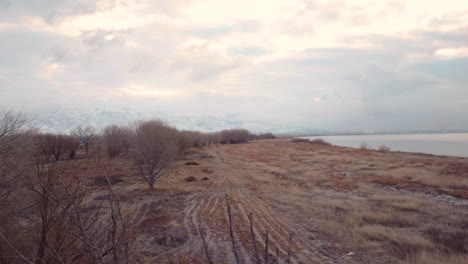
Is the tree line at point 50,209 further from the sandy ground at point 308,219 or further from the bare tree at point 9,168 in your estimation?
the sandy ground at point 308,219

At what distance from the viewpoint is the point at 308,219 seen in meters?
11.9

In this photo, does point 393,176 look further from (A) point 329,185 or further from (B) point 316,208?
(B) point 316,208

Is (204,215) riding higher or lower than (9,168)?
lower

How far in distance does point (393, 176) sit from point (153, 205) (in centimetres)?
1875

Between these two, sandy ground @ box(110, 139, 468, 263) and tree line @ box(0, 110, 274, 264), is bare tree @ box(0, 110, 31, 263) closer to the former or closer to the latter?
tree line @ box(0, 110, 274, 264)

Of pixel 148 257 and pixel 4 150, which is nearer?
pixel 4 150

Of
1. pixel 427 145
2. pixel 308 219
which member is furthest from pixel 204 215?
pixel 427 145

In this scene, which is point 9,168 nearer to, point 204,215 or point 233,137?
point 204,215

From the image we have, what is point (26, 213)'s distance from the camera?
5672mm

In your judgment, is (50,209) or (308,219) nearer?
(50,209)

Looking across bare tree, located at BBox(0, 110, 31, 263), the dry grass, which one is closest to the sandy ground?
the dry grass

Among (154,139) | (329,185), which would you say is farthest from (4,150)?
(329,185)

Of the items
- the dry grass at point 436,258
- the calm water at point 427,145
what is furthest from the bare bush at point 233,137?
the dry grass at point 436,258

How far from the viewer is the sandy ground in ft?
26.9
